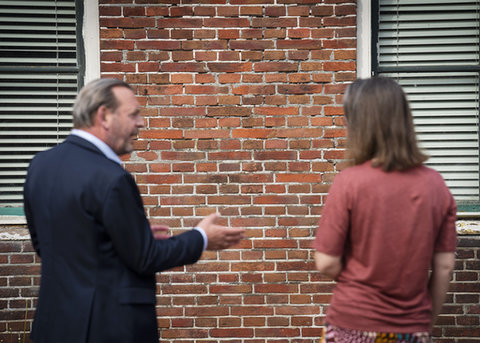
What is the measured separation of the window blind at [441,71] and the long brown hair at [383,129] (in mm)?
2384

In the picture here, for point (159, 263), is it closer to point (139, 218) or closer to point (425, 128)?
point (139, 218)

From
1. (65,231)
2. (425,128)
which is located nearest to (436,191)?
(65,231)

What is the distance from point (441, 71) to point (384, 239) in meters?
2.79

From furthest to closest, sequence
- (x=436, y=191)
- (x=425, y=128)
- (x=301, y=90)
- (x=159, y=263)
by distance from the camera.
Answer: (x=425, y=128), (x=301, y=90), (x=159, y=263), (x=436, y=191)

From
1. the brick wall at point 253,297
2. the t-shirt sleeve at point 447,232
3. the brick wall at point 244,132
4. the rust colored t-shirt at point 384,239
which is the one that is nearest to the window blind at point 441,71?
the brick wall at point 244,132

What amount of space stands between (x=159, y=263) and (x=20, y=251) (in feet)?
7.93

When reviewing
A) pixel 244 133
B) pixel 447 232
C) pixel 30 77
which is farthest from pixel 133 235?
pixel 30 77

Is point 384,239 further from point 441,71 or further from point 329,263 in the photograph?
point 441,71

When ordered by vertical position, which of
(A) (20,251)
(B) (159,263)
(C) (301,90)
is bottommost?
(A) (20,251)

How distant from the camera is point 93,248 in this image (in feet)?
6.80

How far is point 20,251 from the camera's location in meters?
4.10

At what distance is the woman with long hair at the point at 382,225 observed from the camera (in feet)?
6.31

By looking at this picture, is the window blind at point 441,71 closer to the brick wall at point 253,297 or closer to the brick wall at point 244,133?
the brick wall at point 244,133

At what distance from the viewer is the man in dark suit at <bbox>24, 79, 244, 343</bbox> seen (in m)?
2.05
